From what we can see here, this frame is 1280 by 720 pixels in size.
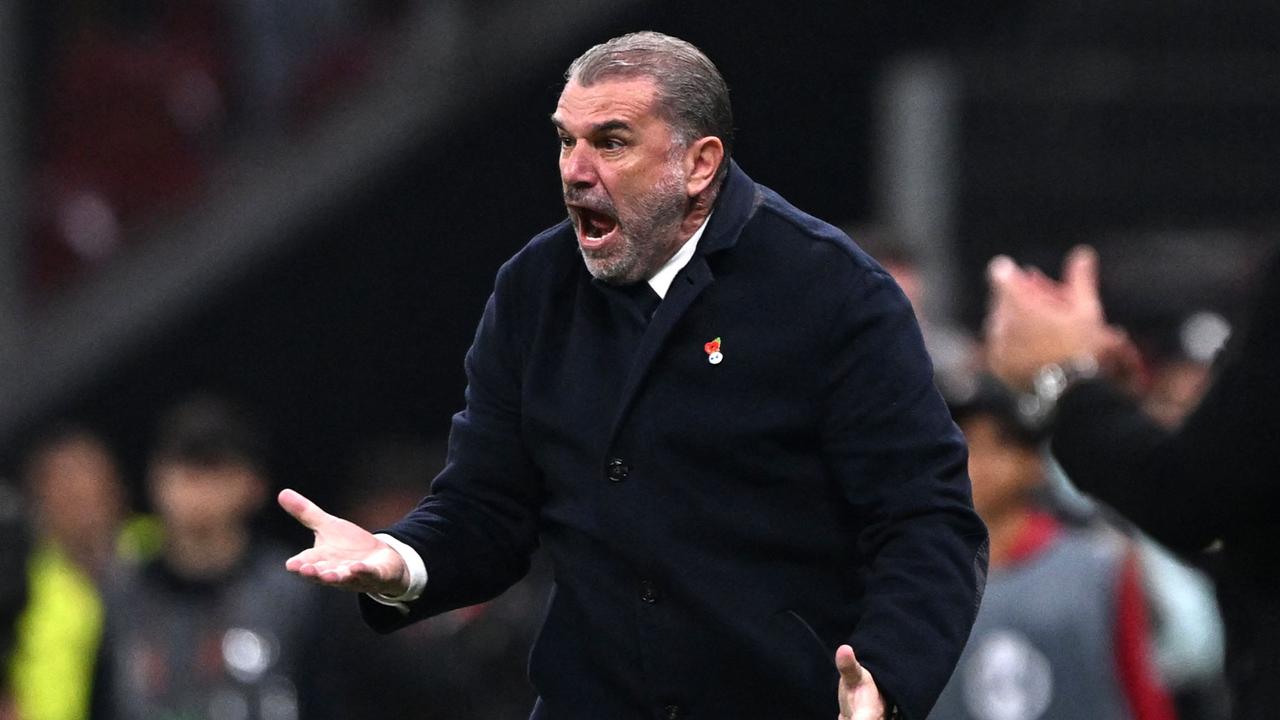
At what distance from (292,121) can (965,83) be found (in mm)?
3543

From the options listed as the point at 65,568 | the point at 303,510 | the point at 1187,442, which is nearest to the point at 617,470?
the point at 303,510

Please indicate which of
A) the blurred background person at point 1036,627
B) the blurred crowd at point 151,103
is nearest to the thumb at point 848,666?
the blurred background person at point 1036,627

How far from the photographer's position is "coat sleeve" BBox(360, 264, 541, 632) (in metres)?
3.95

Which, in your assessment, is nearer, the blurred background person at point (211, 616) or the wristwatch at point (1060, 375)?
the wristwatch at point (1060, 375)

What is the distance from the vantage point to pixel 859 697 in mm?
3566

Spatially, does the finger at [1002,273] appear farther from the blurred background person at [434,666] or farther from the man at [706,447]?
the blurred background person at [434,666]

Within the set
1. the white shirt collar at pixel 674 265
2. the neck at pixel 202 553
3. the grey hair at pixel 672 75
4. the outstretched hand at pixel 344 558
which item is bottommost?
the neck at pixel 202 553

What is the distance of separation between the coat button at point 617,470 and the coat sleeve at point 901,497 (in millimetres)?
308

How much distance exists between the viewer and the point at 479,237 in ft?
41.4

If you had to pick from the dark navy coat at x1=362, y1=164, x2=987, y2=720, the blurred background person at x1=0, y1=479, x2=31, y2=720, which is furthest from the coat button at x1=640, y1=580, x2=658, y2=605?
the blurred background person at x1=0, y1=479, x2=31, y2=720

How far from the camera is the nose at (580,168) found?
150 inches

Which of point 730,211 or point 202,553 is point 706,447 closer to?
point 730,211

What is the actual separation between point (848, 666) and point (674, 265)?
0.74m

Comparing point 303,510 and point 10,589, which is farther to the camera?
point 10,589
